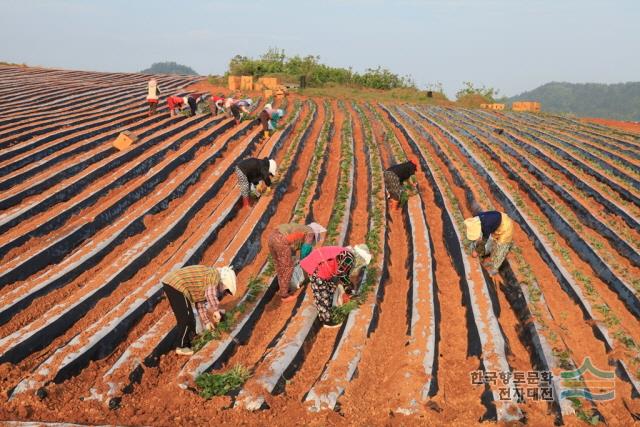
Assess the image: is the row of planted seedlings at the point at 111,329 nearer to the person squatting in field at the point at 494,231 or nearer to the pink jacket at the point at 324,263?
the pink jacket at the point at 324,263

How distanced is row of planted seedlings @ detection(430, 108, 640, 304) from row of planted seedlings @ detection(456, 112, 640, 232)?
0.21 m

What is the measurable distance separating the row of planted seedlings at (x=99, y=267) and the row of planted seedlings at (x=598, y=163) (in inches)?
359

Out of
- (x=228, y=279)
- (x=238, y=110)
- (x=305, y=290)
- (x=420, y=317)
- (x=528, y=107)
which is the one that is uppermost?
(x=528, y=107)

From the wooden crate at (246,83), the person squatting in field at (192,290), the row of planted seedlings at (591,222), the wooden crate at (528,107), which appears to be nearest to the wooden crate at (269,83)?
the wooden crate at (246,83)

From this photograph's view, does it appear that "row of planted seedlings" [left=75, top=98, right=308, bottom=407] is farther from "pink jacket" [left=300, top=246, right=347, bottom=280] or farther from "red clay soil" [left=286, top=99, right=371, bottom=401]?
"pink jacket" [left=300, top=246, right=347, bottom=280]

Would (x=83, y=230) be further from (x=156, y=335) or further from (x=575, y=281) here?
(x=575, y=281)

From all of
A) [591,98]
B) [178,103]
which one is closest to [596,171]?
[178,103]

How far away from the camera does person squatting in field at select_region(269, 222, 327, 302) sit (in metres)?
5.24

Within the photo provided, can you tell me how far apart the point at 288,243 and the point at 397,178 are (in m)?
3.99

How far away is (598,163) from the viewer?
1110 centimetres

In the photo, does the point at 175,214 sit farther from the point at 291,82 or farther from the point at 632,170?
the point at 291,82

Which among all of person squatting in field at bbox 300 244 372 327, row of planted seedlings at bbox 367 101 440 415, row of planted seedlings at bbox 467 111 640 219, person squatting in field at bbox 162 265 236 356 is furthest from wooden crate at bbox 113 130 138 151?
row of planted seedlings at bbox 467 111 640 219

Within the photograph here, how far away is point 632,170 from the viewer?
1017 centimetres

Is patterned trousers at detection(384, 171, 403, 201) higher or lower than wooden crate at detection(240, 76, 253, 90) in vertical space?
lower
